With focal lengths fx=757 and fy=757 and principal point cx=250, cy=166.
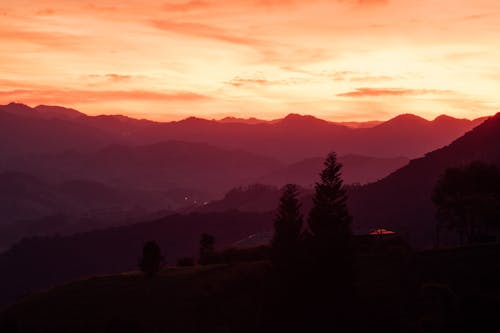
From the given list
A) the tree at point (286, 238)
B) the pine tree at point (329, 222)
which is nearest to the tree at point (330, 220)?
the pine tree at point (329, 222)

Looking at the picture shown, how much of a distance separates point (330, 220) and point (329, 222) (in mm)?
257

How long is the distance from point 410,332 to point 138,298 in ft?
95.2

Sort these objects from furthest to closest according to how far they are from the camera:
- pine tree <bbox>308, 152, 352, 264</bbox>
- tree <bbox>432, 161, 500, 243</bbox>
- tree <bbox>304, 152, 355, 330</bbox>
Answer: tree <bbox>432, 161, 500, 243</bbox> < pine tree <bbox>308, 152, 352, 264</bbox> < tree <bbox>304, 152, 355, 330</bbox>

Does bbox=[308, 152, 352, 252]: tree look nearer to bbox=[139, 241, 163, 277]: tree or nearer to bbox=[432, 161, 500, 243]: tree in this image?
bbox=[139, 241, 163, 277]: tree

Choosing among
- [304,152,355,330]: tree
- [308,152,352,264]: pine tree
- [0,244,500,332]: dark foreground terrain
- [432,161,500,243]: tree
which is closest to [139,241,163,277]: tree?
[0,244,500,332]: dark foreground terrain

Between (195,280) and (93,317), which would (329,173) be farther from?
(93,317)

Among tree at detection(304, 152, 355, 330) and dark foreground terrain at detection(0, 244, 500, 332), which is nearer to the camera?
dark foreground terrain at detection(0, 244, 500, 332)

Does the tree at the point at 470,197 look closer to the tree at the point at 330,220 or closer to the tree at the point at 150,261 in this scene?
the tree at the point at 330,220

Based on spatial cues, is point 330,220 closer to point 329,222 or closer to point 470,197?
point 329,222

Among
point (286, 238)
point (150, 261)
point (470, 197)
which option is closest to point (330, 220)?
point (286, 238)

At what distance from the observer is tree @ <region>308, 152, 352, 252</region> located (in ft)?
243

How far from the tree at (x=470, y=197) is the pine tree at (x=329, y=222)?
26.4 metres

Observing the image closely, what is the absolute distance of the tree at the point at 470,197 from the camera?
9781cm

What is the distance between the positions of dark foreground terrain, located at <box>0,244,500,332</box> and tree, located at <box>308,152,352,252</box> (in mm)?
2983
